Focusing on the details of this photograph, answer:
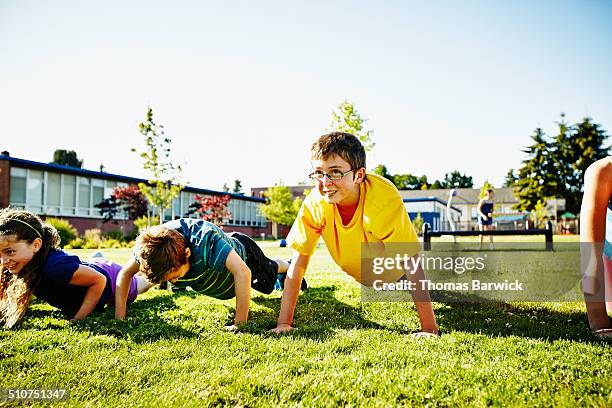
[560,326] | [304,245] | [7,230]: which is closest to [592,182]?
[560,326]

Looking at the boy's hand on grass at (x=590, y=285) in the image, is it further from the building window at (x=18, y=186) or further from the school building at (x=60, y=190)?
the building window at (x=18, y=186)

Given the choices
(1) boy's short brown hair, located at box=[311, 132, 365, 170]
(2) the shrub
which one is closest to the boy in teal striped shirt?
(1) boy's short brown hair, located at box=[311, 132, 365, 170]

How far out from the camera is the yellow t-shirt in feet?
11.1

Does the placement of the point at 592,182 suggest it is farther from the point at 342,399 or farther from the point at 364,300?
the point at 364,300

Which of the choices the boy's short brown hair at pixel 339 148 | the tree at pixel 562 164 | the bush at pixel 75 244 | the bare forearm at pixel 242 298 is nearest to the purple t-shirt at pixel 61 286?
the bare forearm at pixel 242 298

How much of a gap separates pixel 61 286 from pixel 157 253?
49.1 inches

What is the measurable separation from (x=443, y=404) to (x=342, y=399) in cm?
45

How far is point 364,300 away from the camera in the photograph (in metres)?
4.54

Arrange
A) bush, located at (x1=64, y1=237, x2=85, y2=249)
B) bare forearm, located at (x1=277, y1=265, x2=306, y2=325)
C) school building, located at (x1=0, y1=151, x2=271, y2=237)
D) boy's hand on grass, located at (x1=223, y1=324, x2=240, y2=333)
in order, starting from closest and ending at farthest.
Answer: boy's hand on grass, located at (x1=223, y1=324, x2=240, y2=333)
bare forearm, located at (x1=277, y1=265, x2=306, y2=325)
bush, located at (x1=64, y1=237, x2=85, y2=249)
school building, located at (x1=0, y1=151, x2=271, y2=237)

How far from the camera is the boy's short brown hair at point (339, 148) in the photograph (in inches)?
127

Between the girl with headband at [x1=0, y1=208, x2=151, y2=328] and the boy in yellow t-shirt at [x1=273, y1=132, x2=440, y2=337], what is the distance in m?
1.99

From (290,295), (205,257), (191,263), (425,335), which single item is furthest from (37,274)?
(425,335)

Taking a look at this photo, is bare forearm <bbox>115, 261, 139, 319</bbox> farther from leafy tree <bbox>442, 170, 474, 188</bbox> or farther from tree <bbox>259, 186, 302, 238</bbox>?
leafy tree <bbox>442, 170, 474, 188</bbox>

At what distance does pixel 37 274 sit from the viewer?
3832 mm
